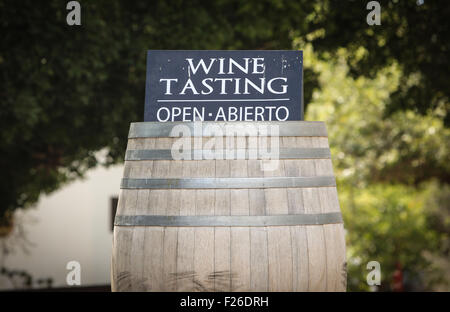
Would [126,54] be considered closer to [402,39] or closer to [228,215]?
[402,39]

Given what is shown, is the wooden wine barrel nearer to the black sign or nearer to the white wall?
the black sign

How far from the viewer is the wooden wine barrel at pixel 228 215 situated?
80.6 inches

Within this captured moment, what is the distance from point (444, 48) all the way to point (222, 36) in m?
2.15

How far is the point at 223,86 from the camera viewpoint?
255 cm

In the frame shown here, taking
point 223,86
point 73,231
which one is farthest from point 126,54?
point 73,231

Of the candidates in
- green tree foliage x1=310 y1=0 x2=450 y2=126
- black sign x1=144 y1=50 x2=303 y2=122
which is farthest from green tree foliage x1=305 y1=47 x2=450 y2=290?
black sign x1=144 y1=50 x2=303 y2=122

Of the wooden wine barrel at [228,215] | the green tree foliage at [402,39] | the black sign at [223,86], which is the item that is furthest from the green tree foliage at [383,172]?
the wooden wine barrel at [228,215]

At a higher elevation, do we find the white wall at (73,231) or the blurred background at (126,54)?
the blurred background at (126,54)

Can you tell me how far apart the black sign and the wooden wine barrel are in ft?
1.01

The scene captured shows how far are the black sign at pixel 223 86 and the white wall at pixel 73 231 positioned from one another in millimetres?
7549

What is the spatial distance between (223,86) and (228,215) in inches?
31.3

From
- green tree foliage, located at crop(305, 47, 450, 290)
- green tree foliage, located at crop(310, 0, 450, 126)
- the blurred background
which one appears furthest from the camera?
green tree foliage, located at crop(305, 47, 450, 290)

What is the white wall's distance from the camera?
31.2ft

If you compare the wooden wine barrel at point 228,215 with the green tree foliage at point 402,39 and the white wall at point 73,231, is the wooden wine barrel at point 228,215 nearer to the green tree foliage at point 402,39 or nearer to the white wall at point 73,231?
the green tree foliage at point 402,39
